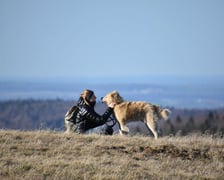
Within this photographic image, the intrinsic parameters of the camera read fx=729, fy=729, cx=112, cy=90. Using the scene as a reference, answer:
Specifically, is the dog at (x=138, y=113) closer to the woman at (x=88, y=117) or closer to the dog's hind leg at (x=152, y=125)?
the dog's hind leg at (x=152, y=125)

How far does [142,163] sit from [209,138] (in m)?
3.89

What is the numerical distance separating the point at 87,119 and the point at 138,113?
239 centimetres

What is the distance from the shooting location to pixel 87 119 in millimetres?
19562

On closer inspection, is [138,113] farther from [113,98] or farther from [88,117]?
[88,117]

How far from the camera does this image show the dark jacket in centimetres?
1952

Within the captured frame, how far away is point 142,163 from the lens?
16.4 metres

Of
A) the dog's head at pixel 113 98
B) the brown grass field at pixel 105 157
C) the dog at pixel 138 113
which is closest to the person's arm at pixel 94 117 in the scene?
the brown grass field at pixel 105 157

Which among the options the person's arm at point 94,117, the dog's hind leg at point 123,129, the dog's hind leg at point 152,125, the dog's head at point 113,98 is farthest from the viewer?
the dog's head at point 113,98

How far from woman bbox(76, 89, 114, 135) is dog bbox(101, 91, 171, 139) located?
152 centimetres

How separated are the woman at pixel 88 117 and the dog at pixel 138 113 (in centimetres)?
152

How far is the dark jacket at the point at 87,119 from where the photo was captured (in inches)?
768

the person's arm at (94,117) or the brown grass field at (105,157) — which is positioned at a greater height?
the person's arm at (94,117)

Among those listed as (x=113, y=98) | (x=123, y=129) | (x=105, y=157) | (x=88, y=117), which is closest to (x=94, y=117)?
(x=88, y=117)

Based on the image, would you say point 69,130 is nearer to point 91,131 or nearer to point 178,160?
point 91,131
